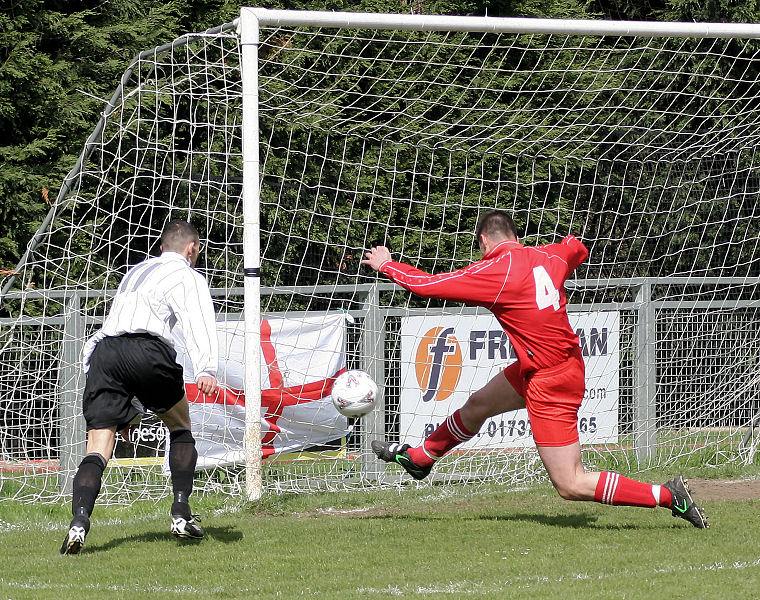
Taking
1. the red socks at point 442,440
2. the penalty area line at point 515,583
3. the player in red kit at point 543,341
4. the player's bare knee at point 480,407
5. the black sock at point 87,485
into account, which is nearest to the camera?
the penalty area line at point 515,583

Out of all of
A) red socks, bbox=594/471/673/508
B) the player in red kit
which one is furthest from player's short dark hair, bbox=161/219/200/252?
red socks, bbox=594/471/673/508

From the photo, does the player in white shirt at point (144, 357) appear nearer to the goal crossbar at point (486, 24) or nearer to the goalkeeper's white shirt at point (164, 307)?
the goalkeeper's white shirt at point (164, 307)

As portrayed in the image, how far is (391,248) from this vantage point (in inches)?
433

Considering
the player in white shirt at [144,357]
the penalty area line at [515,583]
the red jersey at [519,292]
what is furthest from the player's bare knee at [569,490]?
the player in white shirt at [144,357]

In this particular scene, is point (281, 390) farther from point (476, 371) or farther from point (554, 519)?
point (554, 519)

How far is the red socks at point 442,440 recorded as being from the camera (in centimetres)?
670

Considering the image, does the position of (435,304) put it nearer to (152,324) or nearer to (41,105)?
(41,105)

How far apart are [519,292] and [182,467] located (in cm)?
223

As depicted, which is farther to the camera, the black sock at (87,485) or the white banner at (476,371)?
the white banner at (476,371)

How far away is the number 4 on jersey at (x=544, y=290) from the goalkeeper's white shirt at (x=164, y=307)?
75.2 inches

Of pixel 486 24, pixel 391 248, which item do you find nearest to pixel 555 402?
pixel 486 24

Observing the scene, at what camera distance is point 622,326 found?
941 cm

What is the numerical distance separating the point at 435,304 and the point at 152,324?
602 centimetres

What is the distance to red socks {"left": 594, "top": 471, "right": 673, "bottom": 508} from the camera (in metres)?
5.90
